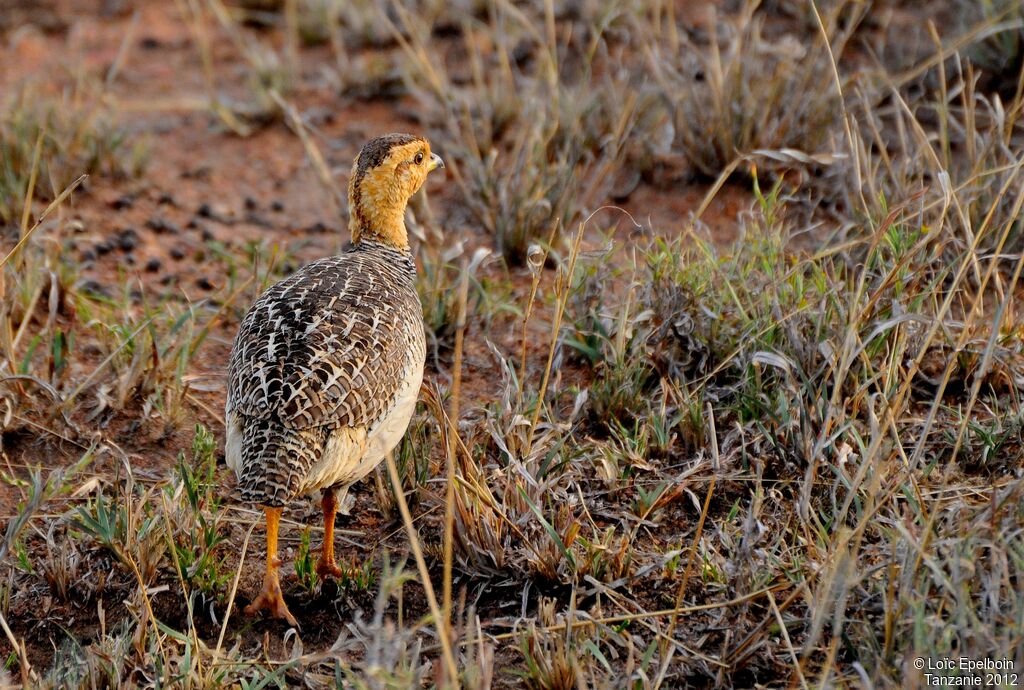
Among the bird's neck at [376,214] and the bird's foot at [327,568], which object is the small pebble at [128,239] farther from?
the bird's foot at [327,568]

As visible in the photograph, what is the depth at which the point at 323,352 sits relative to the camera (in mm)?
4047

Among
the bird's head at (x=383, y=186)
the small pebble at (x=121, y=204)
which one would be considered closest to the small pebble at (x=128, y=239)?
the small pebble at (x=121, y=204)

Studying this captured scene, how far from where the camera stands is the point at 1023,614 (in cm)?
323

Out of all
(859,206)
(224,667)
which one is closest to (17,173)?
(224,667)

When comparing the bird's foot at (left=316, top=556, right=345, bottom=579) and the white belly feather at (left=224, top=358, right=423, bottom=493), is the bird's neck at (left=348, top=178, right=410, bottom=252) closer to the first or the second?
the white belly feather at (left=224, top=358, right=423, bottom=493)

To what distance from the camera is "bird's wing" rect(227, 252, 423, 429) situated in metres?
3.91

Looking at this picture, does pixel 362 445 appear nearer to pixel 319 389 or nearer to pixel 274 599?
pixel 319 389

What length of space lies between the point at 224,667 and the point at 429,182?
3963 millimetres

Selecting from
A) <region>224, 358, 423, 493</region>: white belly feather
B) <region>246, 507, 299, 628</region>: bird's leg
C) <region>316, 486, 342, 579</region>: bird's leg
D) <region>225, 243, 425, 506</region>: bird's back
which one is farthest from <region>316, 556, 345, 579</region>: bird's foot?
<region>225, 243, 425, 506</region>: bird's back

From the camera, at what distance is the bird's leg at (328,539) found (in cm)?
424

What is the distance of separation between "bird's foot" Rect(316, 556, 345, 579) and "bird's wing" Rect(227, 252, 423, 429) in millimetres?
566

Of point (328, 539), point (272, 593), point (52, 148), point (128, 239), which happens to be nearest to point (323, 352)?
point (328, 539)

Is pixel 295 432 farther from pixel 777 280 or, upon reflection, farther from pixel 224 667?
pixel 777 280

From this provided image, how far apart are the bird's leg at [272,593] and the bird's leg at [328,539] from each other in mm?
193
